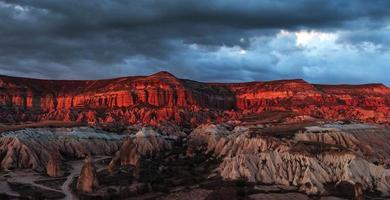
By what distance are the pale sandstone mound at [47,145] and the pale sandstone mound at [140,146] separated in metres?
6.98

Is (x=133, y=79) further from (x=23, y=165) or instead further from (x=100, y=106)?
(x=23, y=165)

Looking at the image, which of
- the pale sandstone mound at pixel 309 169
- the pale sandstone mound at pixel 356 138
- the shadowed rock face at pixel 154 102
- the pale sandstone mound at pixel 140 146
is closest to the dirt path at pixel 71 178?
the pale sandstone mound at pixel 140 146

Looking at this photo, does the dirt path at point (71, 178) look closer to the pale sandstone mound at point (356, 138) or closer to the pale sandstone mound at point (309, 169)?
the pale sandstone mound at point (309, 169)

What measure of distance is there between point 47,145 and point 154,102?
91192 mm

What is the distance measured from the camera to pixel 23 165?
259 feet

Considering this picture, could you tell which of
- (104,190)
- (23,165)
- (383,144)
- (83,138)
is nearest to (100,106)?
(83,138)

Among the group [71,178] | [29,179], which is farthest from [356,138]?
[29,179]

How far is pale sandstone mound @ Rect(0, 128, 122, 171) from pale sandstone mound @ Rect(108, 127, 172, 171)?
698 cm

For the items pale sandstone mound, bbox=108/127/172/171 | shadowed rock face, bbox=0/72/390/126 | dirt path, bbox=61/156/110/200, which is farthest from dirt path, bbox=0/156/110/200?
shadowed rock face, bbox=0/72/390/126

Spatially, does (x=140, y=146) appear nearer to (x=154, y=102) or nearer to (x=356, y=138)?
(x=356, y=138)

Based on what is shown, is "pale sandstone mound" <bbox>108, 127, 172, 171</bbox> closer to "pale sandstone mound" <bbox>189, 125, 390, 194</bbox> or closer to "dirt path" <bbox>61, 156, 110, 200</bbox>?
"dirt path" <bbox>61, 156, 110, 200</bbox>

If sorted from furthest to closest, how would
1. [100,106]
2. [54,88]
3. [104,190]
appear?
[54,88] < [100,106] < [104,190]

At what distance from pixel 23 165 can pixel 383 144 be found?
175ft

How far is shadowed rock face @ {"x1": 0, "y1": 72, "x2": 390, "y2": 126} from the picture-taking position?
162 m
